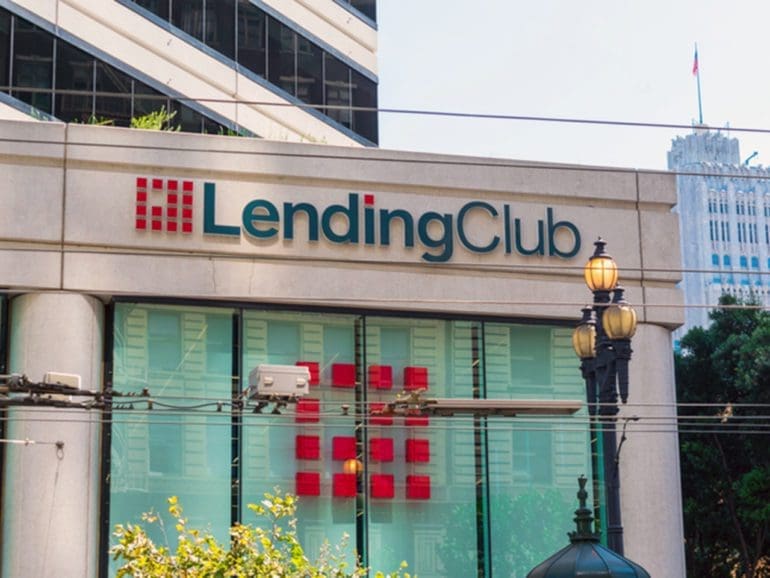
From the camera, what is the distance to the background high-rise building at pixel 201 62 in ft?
103

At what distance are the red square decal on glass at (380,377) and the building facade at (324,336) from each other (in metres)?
0.04

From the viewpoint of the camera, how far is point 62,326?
24469 millimetres

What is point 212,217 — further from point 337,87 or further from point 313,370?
point 337,87

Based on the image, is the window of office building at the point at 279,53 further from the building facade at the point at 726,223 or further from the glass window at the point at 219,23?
the building facade at the point at 726,223

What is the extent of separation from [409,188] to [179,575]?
10360mm

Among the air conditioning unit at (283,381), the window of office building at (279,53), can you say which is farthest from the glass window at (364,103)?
the air conditioning unit at (283,381)

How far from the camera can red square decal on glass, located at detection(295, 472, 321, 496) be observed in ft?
83.5

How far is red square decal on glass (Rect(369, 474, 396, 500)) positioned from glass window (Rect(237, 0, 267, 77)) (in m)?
13.3

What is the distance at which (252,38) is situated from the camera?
1412 inches

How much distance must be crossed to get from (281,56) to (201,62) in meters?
2.51

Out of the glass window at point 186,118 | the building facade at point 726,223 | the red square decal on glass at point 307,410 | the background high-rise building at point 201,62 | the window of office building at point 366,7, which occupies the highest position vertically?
the building facade at point 726,223

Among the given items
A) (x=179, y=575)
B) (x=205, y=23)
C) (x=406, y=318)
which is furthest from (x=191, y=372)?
(x=205, y=23)

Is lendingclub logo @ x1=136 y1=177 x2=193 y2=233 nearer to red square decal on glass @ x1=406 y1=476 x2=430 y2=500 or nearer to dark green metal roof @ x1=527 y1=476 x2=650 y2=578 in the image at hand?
red square decal on glass @ x1=406 y1=476 x2=430 y2=500

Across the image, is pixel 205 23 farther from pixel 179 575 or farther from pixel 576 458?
pixel 179 575
